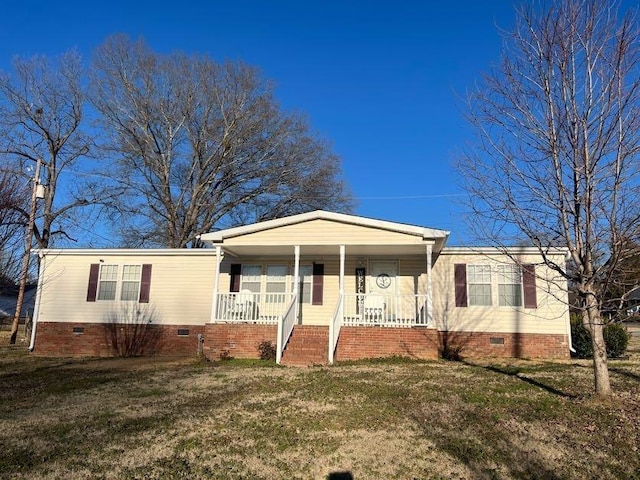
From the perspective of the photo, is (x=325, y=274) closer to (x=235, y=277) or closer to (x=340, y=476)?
(x=235, y=277)

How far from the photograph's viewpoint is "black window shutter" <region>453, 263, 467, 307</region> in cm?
1314

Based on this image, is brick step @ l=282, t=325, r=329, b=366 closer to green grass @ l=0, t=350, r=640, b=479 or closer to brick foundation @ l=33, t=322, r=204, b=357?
green grass @ l=0, t=350, r=640, b=479

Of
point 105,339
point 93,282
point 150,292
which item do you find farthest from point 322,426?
point 93,282

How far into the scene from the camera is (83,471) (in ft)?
13.7

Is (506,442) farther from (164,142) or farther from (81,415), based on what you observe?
(164,142)

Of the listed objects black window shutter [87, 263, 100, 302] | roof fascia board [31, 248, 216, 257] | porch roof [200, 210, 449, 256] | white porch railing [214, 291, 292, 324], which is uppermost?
porch roof [200, 210, 449, 256]

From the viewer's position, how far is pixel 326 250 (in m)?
13.7

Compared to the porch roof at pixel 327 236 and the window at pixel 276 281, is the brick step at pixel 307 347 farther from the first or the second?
the porch roof at pixel 327 236

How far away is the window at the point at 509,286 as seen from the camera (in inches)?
508

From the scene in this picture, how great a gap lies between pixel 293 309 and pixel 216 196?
43.4 ft

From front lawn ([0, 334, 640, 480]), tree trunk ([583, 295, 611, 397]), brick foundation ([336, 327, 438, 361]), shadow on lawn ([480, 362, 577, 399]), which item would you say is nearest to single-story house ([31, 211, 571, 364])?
brick foundation ([336, 327, 438, 361])

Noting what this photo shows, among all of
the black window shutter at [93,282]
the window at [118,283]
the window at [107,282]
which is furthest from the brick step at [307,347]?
the black window shutter at [93,282]

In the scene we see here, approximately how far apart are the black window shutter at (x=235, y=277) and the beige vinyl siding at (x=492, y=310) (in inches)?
237

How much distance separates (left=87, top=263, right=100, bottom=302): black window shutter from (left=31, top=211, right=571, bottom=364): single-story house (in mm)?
32
